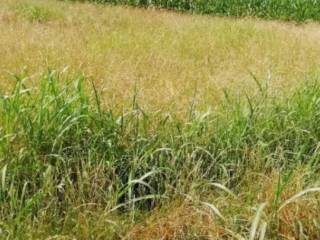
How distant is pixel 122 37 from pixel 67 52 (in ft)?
5.35

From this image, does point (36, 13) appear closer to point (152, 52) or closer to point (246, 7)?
point (152, 52)

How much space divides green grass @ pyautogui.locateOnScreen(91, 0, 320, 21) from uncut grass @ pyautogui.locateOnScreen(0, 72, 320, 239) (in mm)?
10470

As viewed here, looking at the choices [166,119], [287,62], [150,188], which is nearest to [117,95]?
[166,119]

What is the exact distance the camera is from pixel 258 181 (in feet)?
9.96

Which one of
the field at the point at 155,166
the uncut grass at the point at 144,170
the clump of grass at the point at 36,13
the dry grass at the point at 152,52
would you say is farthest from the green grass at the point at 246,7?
the uncut grass at the point at 144,170

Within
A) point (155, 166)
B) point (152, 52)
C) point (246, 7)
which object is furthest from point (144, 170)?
point (246, 7)

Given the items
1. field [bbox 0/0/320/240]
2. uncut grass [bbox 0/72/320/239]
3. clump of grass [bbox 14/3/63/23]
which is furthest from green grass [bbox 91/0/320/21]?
uncut grass [bbox 0/72/320/239]

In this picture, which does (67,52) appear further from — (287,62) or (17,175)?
(17,175)

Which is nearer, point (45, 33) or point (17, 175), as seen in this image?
point (17, 175)

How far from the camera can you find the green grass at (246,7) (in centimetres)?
1377

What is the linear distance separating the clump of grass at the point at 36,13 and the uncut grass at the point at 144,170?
20.4 feet

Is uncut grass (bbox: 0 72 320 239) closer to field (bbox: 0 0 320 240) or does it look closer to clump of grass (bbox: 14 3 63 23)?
field (bbox: 0 0 320 240)

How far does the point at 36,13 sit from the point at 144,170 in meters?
7.21

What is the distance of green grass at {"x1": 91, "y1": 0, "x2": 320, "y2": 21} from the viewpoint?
13766 millimetres
